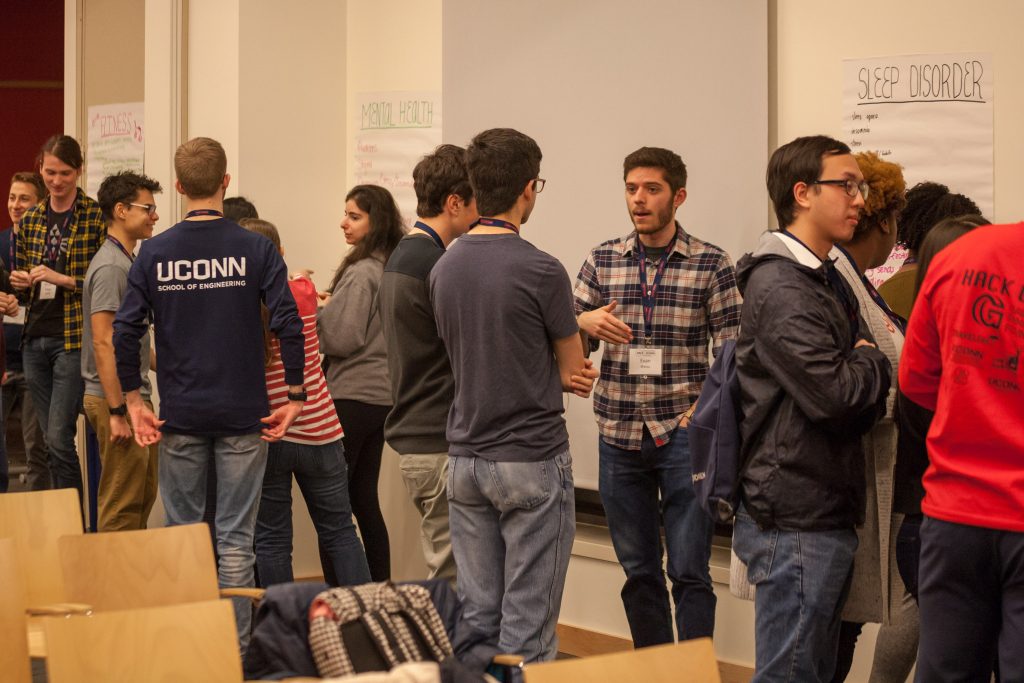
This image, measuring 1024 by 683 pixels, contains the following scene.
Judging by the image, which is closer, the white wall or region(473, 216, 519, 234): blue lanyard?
region(473, 216, 519, 234): blue lanyard

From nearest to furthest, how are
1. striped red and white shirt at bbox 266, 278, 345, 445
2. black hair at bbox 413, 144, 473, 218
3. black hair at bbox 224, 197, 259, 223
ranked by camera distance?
black hair at bbox 413, 144, 473, 218
striped red and white shirt at bbox 266, 278, 345, 445
black hair at bbox 224, 197, 259, 223

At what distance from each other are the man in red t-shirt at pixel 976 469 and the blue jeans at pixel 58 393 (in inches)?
157

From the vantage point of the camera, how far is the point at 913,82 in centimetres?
368

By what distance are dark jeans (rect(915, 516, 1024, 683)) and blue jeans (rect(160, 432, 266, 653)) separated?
6.80 ft

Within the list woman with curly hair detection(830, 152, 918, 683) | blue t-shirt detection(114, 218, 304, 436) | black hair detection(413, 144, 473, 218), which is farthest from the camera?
blue t-shirt detection(114, 218, 304, 436)

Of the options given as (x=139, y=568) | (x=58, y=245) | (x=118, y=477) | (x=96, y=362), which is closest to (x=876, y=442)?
(x=139, y=568)

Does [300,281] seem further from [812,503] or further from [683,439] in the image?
[812,503]

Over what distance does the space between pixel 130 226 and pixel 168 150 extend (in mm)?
1351

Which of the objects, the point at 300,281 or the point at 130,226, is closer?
the point at 300,281

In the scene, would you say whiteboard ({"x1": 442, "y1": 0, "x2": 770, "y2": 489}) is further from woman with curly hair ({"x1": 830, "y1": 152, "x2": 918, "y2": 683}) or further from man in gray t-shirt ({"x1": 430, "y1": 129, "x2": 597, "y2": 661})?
man in gray t-shirt ({"x1": 430, "y1": 129, "x2": 597, "y2": 661})

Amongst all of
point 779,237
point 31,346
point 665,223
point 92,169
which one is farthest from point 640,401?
point 92,169

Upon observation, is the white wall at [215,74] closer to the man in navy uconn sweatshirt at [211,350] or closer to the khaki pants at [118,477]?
the khaki pants at [118,477]

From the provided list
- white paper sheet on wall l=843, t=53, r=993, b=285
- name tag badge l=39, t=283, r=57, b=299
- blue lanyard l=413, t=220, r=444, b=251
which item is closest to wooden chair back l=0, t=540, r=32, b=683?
blue lanyard l=413, t=220, r=444, b=251

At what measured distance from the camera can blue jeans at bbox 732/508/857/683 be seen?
7.68ft
